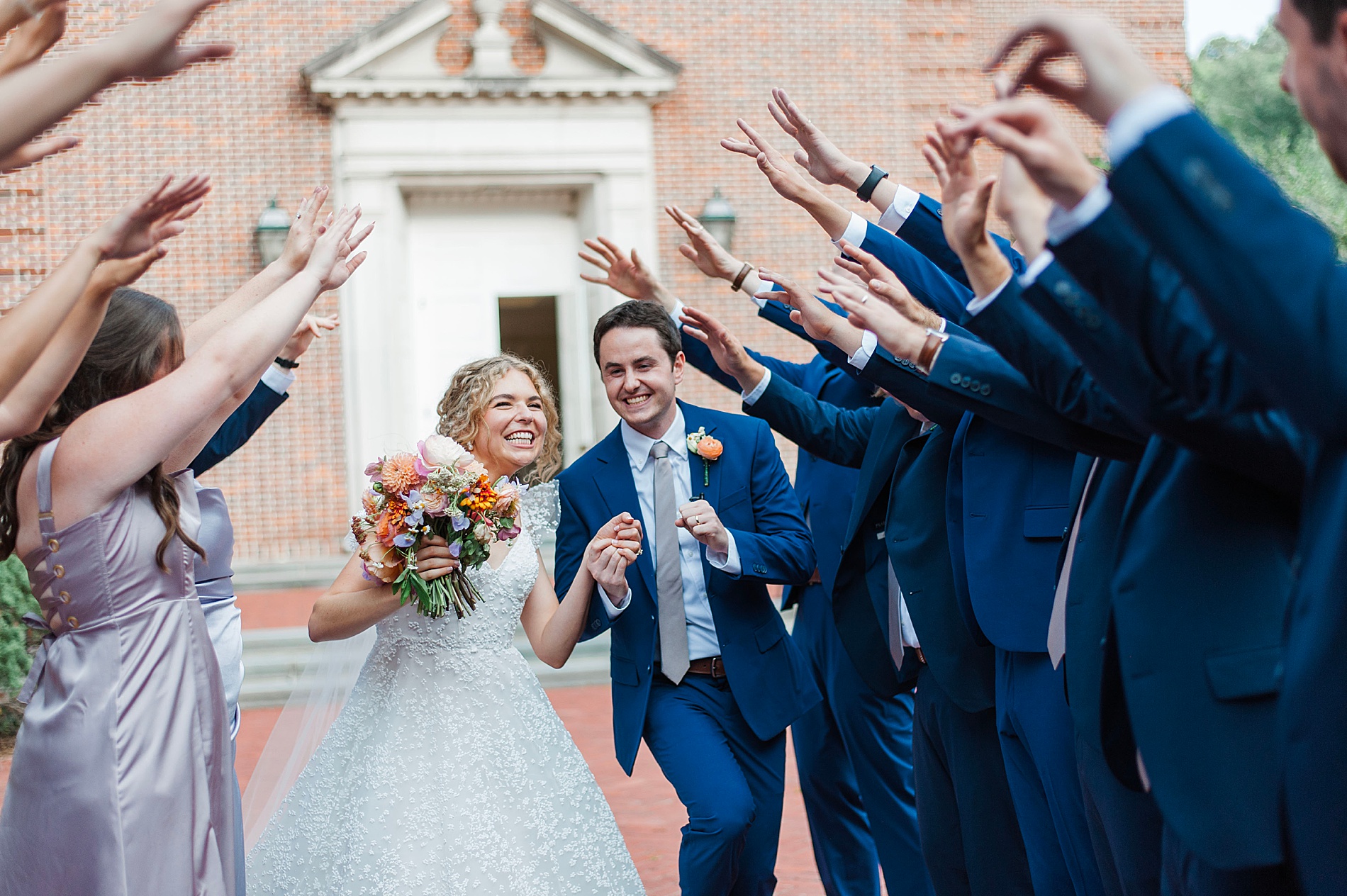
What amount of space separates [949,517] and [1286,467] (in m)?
1.47

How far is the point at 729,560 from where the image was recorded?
3750 mm

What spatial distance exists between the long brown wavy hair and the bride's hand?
872mm

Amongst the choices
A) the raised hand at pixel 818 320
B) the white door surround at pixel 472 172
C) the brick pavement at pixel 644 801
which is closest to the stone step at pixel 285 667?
the brick pavement at pixel 644 801

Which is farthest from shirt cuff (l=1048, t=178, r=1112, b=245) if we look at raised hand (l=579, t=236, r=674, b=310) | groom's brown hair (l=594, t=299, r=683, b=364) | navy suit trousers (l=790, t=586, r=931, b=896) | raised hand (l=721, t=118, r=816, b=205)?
raised hand (l=579, t=236, r=674, b=310)

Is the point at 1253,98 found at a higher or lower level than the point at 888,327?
higher

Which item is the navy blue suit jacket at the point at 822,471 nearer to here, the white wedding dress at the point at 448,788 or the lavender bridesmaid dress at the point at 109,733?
the white wedding dress at the point at 448,788

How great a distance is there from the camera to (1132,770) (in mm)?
1963

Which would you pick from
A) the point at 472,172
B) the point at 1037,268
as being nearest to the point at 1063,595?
the point at 1037,268

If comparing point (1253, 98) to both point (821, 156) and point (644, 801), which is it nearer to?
point (644, 801)

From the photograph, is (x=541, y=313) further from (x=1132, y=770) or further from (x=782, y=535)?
(x=1132, y=770)

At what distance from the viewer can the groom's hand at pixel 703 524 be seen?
11.9 ft

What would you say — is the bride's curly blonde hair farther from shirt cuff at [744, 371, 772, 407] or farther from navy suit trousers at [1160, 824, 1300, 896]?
navy suit trousers at [1160, 824, 1300, 896]

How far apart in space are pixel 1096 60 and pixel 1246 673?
903 mm

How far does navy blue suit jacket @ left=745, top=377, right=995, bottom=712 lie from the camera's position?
3.25 m
